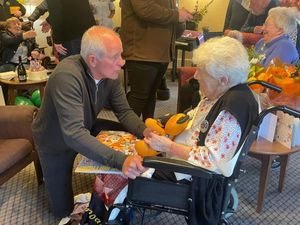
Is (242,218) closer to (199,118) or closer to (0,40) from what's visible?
(199,118)

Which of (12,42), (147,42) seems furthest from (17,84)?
(147,42)

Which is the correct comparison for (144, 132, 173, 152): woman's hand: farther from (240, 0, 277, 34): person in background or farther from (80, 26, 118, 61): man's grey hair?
(240, 0, 277, 34): person in background

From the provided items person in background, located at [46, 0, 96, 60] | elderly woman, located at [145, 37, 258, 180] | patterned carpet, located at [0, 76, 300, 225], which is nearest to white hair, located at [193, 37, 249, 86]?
elderly woman, located at [145, 37, 258, 180]

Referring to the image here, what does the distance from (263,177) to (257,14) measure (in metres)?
1.58

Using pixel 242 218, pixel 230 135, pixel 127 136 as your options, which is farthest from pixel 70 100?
pixel 242 218

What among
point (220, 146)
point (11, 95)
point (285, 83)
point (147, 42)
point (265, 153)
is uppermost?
point (147, 42)

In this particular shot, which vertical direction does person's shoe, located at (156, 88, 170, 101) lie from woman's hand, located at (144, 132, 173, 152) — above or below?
below

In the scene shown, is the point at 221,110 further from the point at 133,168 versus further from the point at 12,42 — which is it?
the point at 12,42

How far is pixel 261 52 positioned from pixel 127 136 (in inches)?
53.1

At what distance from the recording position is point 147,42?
219cm

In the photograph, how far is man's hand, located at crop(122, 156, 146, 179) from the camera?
1.21 m

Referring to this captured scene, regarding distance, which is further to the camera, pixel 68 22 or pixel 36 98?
pixel 36 98

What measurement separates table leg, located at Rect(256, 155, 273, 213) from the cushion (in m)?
1.41

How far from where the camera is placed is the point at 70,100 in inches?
54.7
